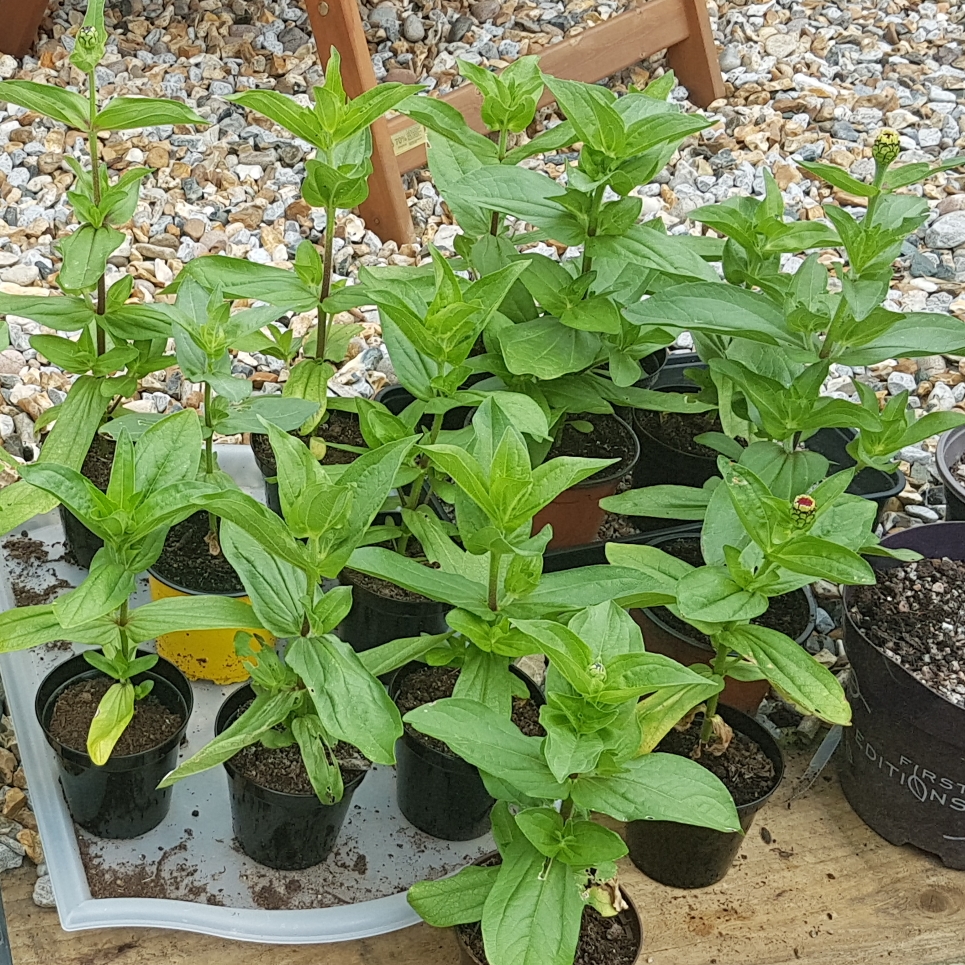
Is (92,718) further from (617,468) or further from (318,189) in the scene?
(617,468)

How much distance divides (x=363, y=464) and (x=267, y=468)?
640 millimetres

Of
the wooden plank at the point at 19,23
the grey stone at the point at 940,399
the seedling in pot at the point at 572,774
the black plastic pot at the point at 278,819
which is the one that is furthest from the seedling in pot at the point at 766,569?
the wooden plank at the point at 19,23

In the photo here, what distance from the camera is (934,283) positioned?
2924 millimetres

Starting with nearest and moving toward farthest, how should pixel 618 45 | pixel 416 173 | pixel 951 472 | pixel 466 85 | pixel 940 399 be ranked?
1. pixel 951 472
2. pixel 940 399
3. pixel 466 85
4. pixel 416 173
5. pixel 618 45

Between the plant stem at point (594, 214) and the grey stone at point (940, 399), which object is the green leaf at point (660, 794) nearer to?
the plant stem at point (594, 214)

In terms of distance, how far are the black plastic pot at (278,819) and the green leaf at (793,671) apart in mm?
511

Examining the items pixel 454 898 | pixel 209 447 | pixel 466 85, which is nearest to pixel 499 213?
pixel 209 447

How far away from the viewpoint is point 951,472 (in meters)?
2.11

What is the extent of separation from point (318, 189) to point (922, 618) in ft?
3.55

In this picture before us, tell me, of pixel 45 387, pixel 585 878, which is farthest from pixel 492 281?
pixel 45 387

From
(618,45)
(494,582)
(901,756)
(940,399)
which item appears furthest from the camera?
(618,45)

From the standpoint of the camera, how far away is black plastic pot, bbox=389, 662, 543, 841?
155cm

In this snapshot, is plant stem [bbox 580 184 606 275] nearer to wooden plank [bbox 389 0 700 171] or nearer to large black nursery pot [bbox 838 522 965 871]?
large black nursery pot [bbox 838 522 965 871]

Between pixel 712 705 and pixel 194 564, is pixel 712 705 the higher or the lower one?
the lower one
